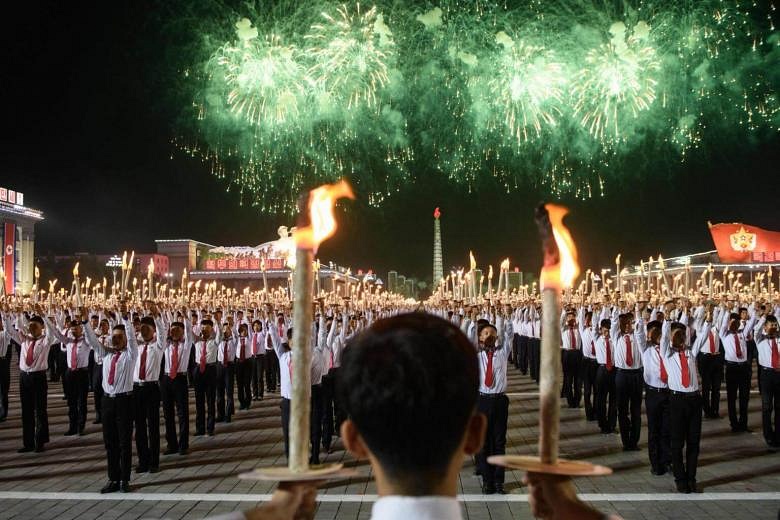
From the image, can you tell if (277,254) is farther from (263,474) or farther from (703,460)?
(263,474)

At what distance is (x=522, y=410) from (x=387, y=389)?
541 inches

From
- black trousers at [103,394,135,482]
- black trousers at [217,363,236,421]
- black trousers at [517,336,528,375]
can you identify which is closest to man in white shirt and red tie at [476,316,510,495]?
black trousers at [103,394,135,482]

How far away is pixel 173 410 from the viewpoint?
447 inches

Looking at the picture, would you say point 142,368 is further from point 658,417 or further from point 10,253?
point 10,253

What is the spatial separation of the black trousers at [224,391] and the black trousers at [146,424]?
3.64 meters

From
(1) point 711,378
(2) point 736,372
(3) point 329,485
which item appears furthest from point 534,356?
(3) point 329,485

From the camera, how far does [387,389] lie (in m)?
1.75

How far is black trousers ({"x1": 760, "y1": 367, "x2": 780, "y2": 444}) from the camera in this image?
10.8 meters

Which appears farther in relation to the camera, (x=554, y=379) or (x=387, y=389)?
(x=554, y=379)

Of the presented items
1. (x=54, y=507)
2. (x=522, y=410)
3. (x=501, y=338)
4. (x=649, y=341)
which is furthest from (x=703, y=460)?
(x=54, y=507)

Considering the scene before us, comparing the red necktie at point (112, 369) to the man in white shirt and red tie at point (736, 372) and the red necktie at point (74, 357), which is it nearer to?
the red necktie at point (74, 357)

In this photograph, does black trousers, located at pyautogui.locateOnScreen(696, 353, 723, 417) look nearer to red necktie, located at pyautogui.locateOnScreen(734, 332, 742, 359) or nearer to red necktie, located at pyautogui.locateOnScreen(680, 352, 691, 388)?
red necktie, located at pyautogui.locateOnScreen(734, 332, 742, 359)

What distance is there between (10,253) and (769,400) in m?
73.6

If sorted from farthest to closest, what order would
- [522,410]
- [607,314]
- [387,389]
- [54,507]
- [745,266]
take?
1. [745,266]
2. [522,410]
3. [607,314]
4. [54,507]
5. [387,389]
